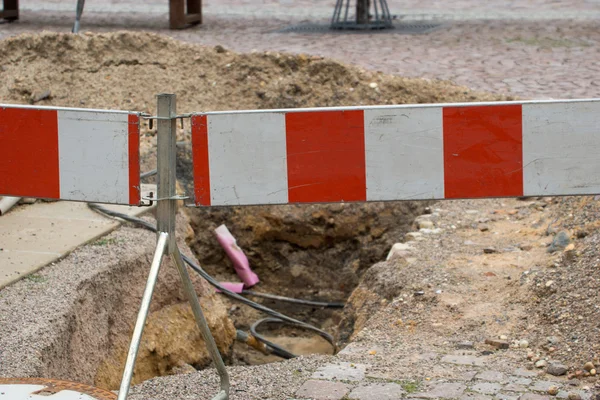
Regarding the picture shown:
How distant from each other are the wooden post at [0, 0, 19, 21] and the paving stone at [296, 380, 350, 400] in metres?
11.7

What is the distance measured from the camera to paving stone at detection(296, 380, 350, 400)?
3422 millimetres

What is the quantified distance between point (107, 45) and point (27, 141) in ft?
17.6

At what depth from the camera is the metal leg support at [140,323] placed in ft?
9.36

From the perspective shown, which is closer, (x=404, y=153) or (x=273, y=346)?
(x=404, y=153)

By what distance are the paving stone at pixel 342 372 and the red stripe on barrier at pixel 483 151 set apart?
2.70 feet

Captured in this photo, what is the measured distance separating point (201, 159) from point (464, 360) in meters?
1.44

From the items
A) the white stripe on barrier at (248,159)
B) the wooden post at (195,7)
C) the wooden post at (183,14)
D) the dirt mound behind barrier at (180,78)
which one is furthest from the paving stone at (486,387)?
the wooden post at (195,7)

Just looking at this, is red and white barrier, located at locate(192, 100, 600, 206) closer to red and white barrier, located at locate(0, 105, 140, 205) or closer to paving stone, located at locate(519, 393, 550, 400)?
red and white barrier, located at locate(0, 105, 140, 205)

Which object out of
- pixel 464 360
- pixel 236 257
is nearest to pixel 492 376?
pixel 464 360

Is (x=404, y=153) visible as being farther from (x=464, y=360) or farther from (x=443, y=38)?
(x=443, y=38)

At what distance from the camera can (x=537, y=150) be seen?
3330 millimetres

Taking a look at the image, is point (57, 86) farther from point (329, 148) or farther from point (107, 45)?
point (329, 148)

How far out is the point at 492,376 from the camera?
3.61 metres

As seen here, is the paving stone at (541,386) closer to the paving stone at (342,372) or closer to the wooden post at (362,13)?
the paving stone at (342,372)
